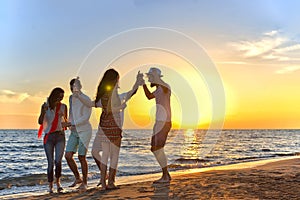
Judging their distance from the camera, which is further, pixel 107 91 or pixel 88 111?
pixel 88 111

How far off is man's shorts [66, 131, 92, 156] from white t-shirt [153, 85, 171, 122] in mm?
1331

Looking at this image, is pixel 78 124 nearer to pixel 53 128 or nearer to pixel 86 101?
pixel 53 128

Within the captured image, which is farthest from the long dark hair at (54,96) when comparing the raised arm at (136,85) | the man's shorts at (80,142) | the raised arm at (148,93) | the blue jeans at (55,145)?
the raised arm at (148,93)

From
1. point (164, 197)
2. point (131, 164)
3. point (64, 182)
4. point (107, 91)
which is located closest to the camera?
point (164, 197)

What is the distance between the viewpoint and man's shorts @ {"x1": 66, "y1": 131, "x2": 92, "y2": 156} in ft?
23.3

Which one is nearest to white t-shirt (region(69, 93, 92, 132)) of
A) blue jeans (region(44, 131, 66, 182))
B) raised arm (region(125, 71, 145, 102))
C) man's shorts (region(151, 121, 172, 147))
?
blue jeans (region(44, 131, 66, 182))

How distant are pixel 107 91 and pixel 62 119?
1.13 metres

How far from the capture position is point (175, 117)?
7371 mm

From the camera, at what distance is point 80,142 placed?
23.5 feet

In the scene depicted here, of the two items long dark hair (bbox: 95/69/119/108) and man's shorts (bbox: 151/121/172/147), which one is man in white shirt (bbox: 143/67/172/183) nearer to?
man's shorts (bbox: 151/121/172/147)

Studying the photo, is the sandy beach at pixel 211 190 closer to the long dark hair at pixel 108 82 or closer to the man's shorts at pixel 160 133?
the man's shorts at pixel 160 133

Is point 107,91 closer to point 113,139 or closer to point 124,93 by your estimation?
point 124,93

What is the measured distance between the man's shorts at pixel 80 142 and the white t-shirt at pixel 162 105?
1.33 meters

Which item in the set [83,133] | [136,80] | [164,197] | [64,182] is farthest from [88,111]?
[64,182]
